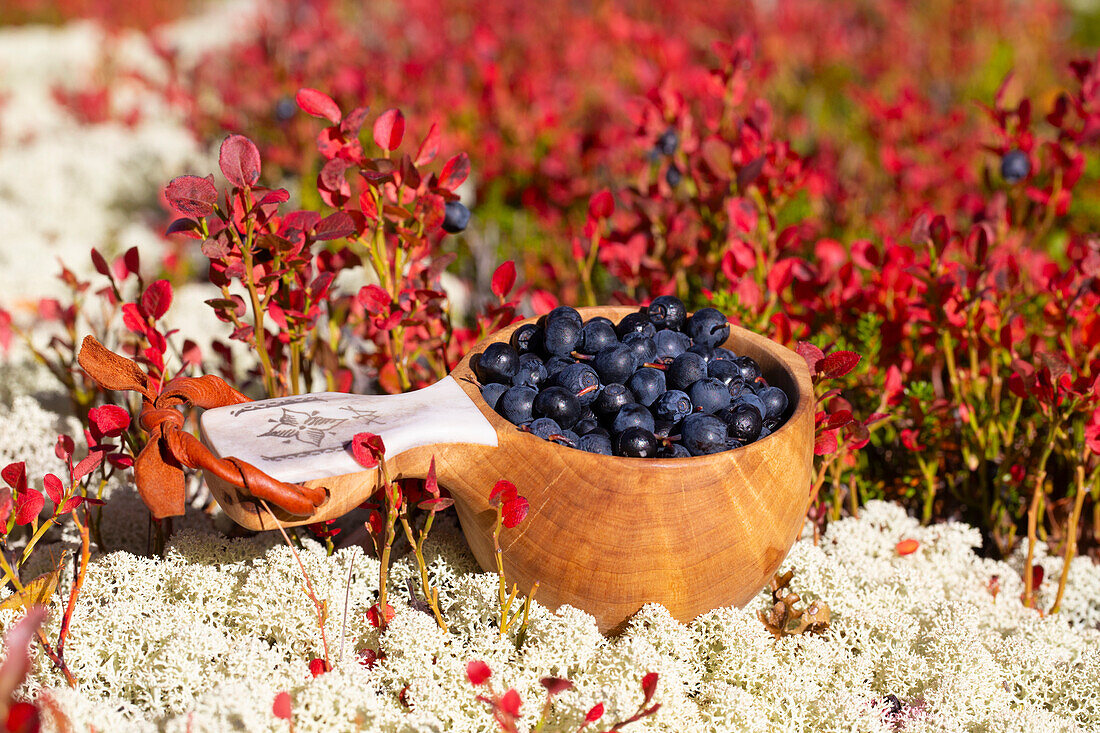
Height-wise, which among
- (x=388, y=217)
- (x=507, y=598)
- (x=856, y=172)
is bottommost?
(x=507, y=598)

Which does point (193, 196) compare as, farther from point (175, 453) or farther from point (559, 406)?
point (559, 406)

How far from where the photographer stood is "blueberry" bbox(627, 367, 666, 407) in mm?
1201

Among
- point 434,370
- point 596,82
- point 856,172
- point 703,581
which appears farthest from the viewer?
point 596,82

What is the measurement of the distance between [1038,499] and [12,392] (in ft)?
7.01

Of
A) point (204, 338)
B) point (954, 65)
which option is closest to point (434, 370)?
point (204, 338)

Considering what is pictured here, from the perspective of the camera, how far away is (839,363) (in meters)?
1.27

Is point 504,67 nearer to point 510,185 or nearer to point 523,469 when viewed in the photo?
point 510,185

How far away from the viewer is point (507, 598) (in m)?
1.23

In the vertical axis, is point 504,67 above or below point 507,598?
above

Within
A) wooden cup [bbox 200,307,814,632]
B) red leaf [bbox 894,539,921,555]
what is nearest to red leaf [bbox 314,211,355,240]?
wooden cup [bbox 200,307,814,632]

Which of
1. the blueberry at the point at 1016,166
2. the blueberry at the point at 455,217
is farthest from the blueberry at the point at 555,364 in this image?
the blueberry at the point at 1016,166

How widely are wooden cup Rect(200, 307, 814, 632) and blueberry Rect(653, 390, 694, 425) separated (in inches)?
5.1

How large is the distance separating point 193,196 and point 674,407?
2.31ft

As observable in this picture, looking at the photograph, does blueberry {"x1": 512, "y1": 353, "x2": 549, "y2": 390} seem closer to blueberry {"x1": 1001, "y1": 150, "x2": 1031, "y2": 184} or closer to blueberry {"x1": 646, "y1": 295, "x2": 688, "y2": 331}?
blueberry {"x1": 646, "y1": 295, "x2": 688, "y2": 331}
